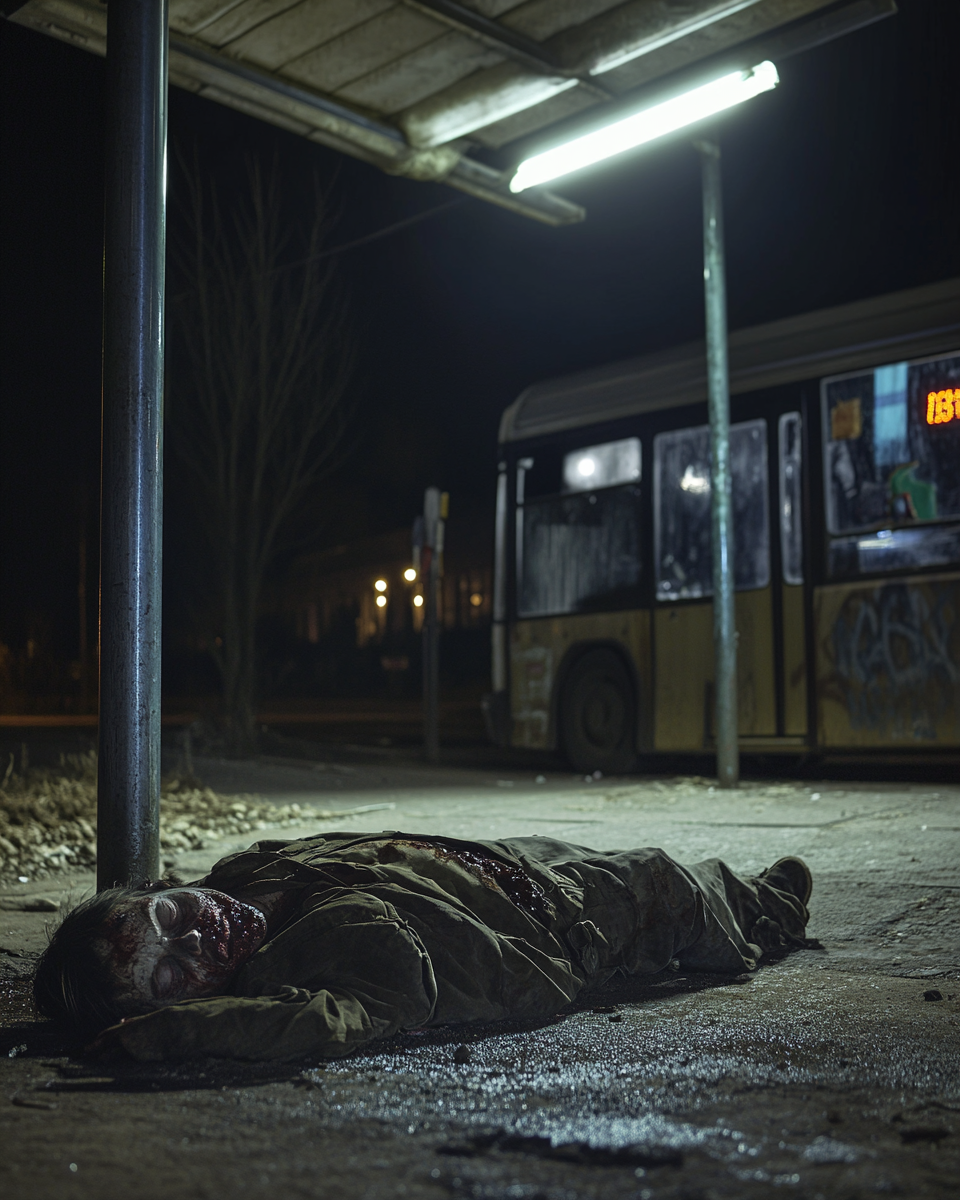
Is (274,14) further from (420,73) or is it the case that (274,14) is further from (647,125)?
(647,125)

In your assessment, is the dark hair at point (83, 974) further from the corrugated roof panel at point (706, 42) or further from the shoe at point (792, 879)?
the corrugated roof panel at point (706, 42)

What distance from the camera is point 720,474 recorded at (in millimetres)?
8875

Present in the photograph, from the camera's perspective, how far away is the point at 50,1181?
2.12 m

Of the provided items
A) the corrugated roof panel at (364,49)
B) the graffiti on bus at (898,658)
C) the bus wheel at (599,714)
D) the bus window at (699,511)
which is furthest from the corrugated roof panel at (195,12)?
the bus wheel at (599,714)

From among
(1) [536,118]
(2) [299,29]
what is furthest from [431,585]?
(2) [299,29]

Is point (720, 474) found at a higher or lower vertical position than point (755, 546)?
higher

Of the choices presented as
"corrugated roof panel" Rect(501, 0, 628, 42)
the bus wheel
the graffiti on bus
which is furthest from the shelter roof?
the bus wheel

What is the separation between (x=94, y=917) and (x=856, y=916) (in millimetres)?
2954

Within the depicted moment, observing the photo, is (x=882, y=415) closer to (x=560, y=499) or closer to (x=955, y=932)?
(x=560, y=499)

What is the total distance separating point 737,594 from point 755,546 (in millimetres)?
441

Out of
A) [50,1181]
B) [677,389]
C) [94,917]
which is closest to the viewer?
[50,1181]

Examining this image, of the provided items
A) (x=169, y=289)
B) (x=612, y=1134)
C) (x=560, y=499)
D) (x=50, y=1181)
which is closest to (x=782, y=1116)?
(x=612, y=1134)

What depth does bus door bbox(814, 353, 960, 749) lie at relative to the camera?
28.5ft

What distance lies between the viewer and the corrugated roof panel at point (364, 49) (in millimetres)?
6148
